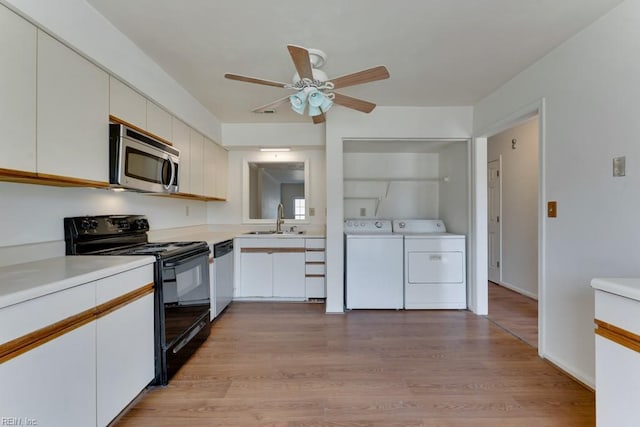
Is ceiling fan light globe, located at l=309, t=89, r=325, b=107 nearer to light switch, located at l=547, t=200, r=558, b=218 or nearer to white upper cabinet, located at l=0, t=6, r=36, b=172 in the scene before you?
white upper cabinet, located at l=0, t=6, r=36, b=172

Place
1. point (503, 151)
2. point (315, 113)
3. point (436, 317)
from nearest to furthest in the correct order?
1. point (315, 113)
2. point (436, 317)
3. point (503, 151)

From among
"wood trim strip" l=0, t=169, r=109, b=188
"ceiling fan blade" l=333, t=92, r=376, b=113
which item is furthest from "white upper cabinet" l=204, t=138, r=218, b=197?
"ceiling fan blade" l=333, t=92, r=376, b=113

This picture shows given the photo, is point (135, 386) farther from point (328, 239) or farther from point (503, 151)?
point (503, 151)

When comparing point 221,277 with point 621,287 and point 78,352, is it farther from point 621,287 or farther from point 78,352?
point 621,287

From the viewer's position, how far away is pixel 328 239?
3160mm

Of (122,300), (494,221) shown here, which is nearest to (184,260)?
(122,300)

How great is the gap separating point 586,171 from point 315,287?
269cm

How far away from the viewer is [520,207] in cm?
386

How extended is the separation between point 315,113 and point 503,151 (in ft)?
11.3

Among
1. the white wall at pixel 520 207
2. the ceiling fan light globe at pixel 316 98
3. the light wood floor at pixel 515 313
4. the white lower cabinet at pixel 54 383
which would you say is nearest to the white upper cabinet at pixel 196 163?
the ceiling fan light globe at pixel 316 98

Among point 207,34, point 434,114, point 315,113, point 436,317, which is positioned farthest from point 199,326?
point 434,114

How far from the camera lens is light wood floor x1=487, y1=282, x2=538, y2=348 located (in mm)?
2641

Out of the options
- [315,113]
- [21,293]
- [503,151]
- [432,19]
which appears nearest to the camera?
[21,293]

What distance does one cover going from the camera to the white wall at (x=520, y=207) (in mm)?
3629
